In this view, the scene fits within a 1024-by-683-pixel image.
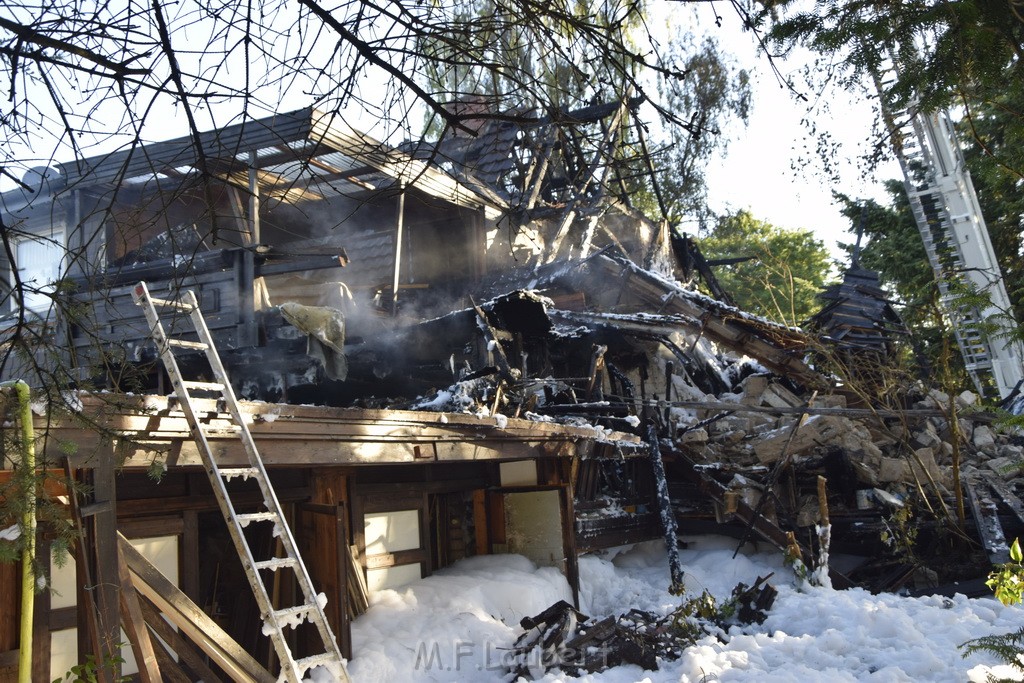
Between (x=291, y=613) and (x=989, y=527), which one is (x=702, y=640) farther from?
(x=989, y=527)

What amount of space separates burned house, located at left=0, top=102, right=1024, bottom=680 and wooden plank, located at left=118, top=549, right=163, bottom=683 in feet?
0.06

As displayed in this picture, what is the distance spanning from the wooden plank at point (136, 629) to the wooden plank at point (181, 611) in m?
0.09

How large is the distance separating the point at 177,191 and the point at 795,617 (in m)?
9.37

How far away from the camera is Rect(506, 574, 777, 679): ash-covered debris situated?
25.8 feet

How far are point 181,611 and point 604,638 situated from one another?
477 centimetres

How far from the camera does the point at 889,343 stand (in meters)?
20.2

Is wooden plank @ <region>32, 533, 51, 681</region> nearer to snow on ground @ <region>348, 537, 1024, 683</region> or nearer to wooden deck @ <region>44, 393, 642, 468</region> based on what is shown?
wooden deck @ <region>44, 393, 642, 468</region>

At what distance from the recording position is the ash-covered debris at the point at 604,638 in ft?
25.8

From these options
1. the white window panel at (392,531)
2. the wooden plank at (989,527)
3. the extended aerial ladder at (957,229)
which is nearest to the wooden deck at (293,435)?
the white window panel at (392,531)

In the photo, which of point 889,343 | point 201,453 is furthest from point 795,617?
point 889,343

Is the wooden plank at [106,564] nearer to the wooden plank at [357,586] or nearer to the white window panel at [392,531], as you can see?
the wooden plank at [357,586]

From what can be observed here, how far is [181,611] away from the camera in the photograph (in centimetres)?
509

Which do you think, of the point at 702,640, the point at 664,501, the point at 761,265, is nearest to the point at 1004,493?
the point at 664,501

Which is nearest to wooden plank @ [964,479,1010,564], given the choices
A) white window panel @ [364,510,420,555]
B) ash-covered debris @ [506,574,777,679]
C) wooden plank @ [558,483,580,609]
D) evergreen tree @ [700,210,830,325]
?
ash-covered debris @ [506,574,777,679]
